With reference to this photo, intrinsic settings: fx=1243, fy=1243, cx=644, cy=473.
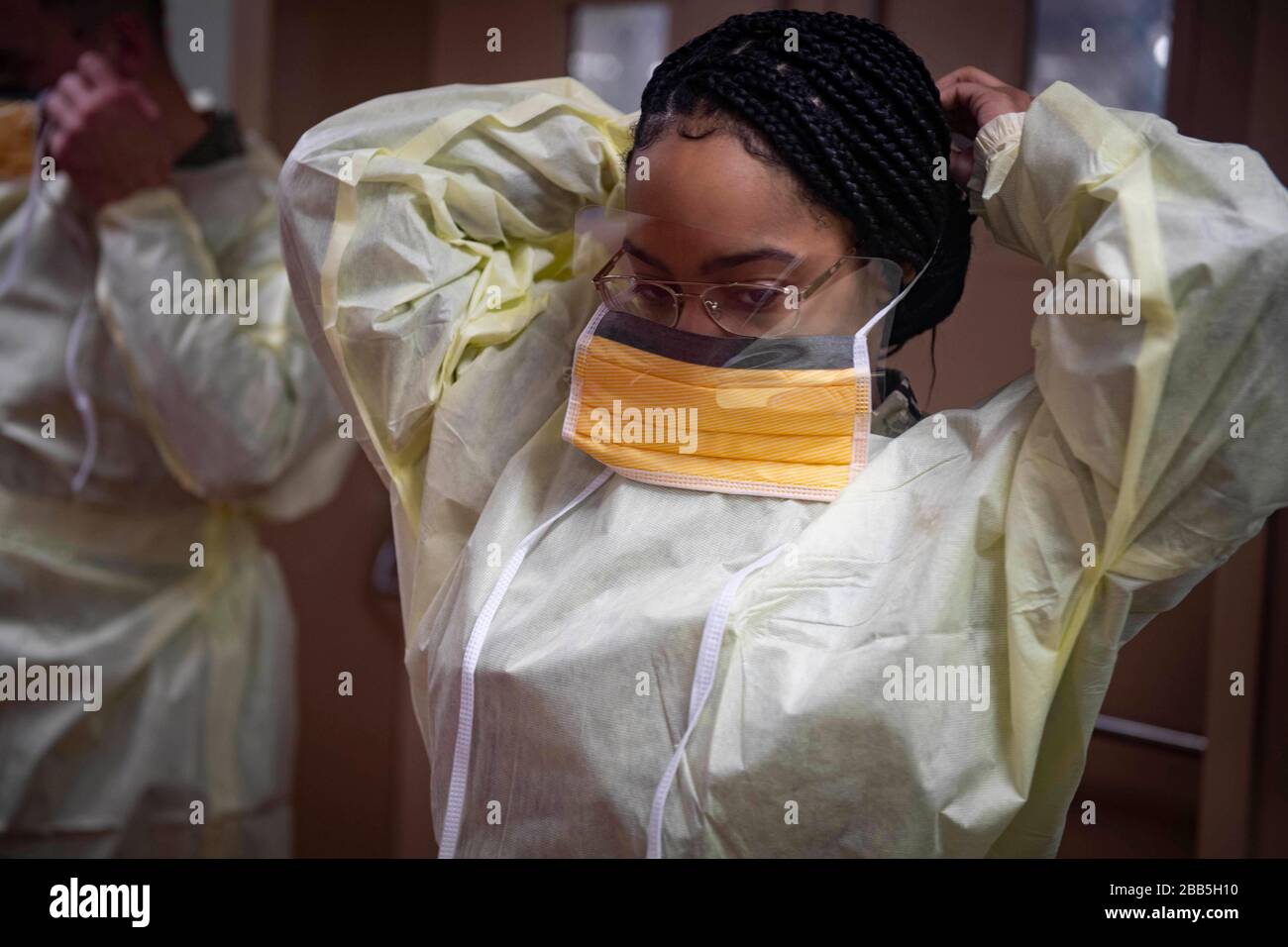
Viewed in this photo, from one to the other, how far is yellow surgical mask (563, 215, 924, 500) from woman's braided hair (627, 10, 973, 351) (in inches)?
2.0

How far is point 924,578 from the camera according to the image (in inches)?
29.5

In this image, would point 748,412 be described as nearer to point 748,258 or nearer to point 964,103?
point 748,258

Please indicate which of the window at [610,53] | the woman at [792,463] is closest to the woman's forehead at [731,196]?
the woman at [792,463]

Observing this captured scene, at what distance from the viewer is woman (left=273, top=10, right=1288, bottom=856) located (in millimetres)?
694

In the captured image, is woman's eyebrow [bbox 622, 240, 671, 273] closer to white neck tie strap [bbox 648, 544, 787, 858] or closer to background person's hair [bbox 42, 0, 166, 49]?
white neck tie strap [bbox 648, 544, 787, 858]

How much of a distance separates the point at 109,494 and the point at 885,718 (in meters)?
1.10

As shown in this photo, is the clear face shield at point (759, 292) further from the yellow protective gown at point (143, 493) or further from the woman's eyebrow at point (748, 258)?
the yellow protective gown at point (143, 493)

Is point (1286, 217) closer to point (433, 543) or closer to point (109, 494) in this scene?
point (433, 543)

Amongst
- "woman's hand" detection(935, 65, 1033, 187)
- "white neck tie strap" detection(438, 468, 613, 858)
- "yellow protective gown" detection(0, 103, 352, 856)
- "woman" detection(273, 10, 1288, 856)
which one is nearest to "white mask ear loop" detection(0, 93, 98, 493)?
"yellow protective gown" detection(0, 103, 352, 856)

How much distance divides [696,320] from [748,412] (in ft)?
0.24

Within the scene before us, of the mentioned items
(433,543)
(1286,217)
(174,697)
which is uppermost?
(1286,217)

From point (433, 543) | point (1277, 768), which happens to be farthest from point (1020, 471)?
point (1277, 768)

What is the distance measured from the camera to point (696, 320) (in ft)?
2.72

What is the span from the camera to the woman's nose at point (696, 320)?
82 cm
